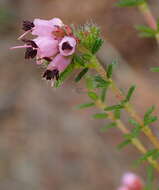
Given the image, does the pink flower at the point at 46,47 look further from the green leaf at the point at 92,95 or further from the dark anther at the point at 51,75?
the green leaf at the point at 92,95

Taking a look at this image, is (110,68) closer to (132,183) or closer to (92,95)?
(92,95)

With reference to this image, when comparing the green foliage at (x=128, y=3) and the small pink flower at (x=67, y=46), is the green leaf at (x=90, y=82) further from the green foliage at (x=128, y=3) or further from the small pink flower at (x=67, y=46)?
the green foliage at (x=128, y=3)

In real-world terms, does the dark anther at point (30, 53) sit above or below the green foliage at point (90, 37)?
below

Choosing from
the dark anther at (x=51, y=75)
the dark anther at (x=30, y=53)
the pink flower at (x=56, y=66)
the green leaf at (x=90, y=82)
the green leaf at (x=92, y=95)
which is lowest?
the green leaf at (x=92, y=95)

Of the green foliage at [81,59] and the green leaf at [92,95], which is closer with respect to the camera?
Answer: the green foliage at [81,59]

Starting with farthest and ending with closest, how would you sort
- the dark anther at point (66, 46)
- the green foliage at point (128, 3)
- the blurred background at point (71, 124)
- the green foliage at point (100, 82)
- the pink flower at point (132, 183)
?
the blurred background at point (71, 124) → the pink flower at point (132, 183) → the green foliage at point (128, 3) → the green foliage at point (100, 82) → the dark anther at point (66, 46)

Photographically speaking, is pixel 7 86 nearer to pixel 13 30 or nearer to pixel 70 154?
pixel 13 30

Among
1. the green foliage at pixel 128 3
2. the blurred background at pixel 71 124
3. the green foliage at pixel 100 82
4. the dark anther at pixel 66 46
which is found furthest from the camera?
the blurred background at pixel 71 124

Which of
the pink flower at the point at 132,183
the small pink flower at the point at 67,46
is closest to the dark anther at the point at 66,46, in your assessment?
the small pink flower at the point at 67,46
